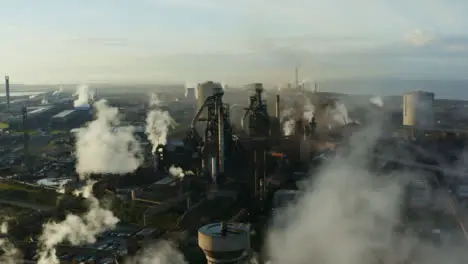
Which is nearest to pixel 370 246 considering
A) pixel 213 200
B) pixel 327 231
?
pixel 327 231

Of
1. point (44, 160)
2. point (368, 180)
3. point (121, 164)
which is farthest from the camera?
point (44, 160)

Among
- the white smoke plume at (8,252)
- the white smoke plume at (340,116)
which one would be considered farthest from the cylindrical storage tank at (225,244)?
the white smoke plume at (340,116)

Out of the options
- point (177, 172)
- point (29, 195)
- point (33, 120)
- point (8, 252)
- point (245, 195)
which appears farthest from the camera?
point (33, 120)

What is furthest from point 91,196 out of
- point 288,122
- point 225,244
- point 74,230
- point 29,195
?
point 288,122

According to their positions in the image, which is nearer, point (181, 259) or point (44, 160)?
point (181, 259)

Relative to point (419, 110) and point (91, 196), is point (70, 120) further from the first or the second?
point (419, 110)

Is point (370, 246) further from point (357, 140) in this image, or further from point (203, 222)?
point (357, 140)

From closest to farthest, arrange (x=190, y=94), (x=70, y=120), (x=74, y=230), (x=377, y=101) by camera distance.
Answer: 1. (x=74, y=230)
2. (x=70, y=120)
3. (x=377, y=101)
4. (x=190, y=94)
